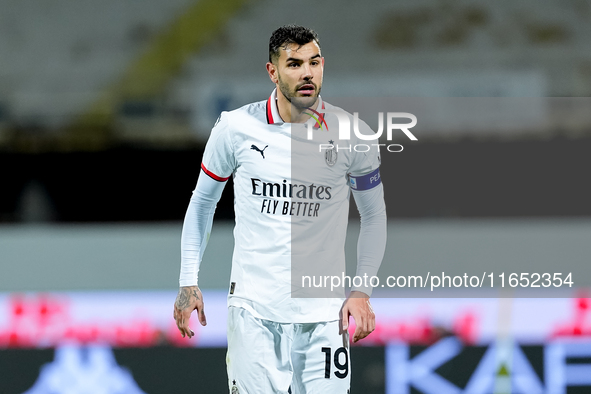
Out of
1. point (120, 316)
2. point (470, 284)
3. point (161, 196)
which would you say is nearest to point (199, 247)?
point (120, 316)

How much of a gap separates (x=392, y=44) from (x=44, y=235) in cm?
454

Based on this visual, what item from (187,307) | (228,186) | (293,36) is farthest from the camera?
(228,186)

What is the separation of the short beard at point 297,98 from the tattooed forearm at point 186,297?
833 mm

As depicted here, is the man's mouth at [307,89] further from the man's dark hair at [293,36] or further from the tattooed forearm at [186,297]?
the tattooed forearm at [186,297]

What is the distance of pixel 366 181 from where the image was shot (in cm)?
282

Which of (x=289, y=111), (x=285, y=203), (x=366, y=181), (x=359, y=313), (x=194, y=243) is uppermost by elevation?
(x=289, y=111)

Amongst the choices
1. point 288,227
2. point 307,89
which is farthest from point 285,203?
point 307,89

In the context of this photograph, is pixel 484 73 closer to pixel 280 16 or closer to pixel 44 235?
pixel 280 16

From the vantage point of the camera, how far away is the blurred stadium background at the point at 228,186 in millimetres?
4367

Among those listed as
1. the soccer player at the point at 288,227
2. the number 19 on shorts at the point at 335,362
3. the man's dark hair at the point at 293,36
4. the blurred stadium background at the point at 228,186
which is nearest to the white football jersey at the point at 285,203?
the soccer player at the point at 288,227

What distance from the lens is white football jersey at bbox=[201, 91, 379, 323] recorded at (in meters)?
2.72

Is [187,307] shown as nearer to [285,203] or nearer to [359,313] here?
[285,203]

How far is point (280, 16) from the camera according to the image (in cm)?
848

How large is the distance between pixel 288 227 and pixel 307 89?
54 cm
